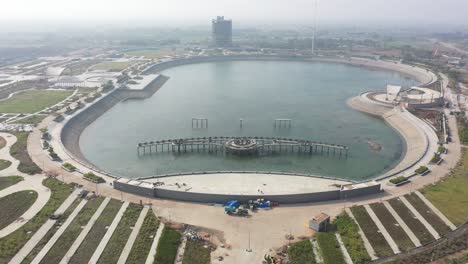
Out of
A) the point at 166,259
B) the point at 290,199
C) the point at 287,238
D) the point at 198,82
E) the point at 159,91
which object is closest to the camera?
the point at 166,259

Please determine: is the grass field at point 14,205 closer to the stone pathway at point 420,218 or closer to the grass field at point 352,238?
the grass field at point 352,238

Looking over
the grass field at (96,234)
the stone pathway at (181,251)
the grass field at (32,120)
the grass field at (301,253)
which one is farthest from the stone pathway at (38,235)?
the grass field at (32,120)

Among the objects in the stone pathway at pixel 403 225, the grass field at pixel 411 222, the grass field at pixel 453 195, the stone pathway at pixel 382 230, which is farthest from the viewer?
the grass field at pixel 453 195

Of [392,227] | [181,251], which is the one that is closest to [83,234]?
[181,251]

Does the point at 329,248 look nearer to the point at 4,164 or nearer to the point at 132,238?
the point at 132,238

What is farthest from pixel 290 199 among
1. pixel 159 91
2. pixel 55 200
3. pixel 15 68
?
pixel 15 68

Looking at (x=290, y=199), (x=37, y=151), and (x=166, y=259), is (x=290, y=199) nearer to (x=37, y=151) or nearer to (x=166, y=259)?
(x=166, y=259)

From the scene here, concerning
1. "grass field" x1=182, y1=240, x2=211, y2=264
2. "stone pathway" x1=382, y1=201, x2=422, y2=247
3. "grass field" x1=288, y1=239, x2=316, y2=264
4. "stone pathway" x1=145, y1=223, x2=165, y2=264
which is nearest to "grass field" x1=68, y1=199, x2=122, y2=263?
"stone pathway" x1=145, y1=223, x2=165, y2=264
